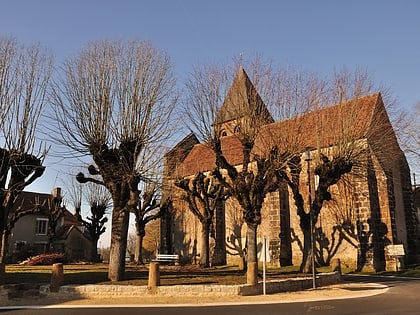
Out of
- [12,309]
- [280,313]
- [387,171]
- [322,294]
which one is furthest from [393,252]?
[12,309]

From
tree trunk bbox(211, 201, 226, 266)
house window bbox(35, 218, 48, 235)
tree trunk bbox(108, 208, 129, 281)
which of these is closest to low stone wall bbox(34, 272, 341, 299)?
tree trunk bbox(108, 208, 129, 281)

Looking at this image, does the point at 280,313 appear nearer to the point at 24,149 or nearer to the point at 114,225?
the point at 114,225

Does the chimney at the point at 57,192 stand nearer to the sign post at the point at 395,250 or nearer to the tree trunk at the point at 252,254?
the tree trunk at the point at 252,254

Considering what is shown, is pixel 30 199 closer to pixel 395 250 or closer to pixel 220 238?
pixel 220 238

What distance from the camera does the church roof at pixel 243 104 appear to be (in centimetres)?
1727

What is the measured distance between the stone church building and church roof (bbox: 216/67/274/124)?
0.15 ft

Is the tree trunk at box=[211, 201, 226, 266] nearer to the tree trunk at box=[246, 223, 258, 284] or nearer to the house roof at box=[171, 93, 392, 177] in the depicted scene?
the house roof at box=[171, 93, 392, 177]

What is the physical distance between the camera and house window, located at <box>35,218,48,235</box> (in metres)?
41.2

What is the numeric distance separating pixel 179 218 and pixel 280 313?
26367 mm

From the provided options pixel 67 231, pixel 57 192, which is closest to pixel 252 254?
pixel 57 192

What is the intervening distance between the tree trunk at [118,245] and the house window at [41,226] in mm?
29864

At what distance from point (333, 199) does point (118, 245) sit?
1566 cm

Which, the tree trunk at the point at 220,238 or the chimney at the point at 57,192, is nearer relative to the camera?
the tree trunk at the point at 220,238

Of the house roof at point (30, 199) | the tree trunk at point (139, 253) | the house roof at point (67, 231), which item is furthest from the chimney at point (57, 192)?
the tree trunk at point (139, 253)
